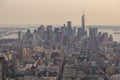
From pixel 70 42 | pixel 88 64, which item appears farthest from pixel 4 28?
pixel 88 64

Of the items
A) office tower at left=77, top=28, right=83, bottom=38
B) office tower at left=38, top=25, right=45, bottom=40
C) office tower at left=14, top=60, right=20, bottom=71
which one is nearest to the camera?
office tower at left=14, top=60, right=20, bottom=71

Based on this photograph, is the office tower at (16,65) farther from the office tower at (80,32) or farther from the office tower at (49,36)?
the office tower at (80,32)

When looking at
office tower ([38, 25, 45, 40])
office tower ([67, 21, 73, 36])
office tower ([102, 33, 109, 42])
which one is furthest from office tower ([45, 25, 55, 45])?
office tower ([102, 33, 109, 42])

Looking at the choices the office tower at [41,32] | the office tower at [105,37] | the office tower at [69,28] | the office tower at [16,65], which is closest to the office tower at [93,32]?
the office tower at [105,37]

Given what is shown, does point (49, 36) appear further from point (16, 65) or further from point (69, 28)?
point (16, 65)

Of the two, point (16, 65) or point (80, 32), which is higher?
point (80, 32)

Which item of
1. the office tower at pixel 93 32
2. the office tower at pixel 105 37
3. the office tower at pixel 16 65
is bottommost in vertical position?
the office tower at pixel 16 65

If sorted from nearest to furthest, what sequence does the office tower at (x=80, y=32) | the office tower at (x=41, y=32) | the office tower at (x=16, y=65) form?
the office tower at (x=16, y=65)
the office tower at (x=80, y=32)
the office tower at (x=41, y=32)

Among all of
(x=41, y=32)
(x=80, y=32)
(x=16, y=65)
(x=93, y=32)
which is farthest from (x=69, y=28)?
(x=16, y=65)

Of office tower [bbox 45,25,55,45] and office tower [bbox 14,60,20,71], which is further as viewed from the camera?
office tower [bbox 45,25,55,45]

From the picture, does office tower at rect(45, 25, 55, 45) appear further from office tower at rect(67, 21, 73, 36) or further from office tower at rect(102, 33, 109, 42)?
office tower at rect(102, 33, 109, 42)

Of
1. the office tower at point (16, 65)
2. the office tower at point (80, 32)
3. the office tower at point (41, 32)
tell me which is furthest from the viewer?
the office tower at point (41, 32)

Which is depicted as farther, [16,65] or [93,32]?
[93,32]
